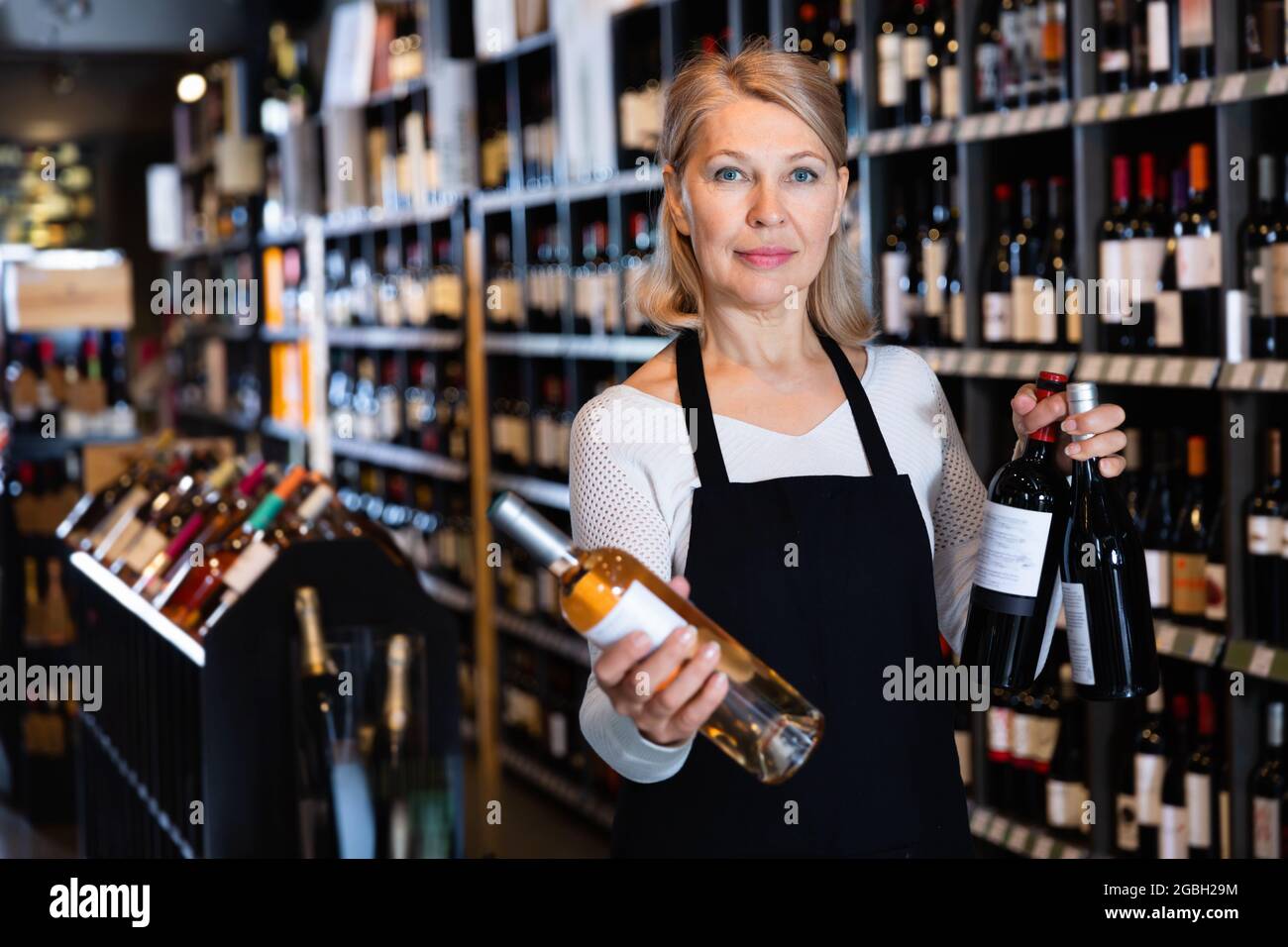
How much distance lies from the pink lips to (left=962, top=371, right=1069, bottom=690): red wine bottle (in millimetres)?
297

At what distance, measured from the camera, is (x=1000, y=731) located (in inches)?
143

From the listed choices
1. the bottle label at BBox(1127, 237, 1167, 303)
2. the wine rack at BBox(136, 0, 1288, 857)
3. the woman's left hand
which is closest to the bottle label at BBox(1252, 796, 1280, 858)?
the wine rack at BBox(136, 0, 1288, 857)

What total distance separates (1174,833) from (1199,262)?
1.18 metres

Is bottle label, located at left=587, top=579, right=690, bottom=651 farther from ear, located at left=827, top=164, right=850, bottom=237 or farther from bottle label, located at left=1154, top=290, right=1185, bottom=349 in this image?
bottle label, located at left=1154, top=290, right=1185, bottom=349

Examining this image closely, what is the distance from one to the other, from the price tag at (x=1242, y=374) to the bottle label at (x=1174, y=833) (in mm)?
950

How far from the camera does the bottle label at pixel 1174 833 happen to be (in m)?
3.21

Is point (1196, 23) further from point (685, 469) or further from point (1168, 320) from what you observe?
point (685, 469)

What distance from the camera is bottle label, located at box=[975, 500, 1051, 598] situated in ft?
5.39

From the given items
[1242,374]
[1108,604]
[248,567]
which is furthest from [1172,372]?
[248,567]

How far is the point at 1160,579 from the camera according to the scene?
322 cm

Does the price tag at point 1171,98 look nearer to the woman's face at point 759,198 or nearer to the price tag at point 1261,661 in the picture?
the price tag at point 1261,661
